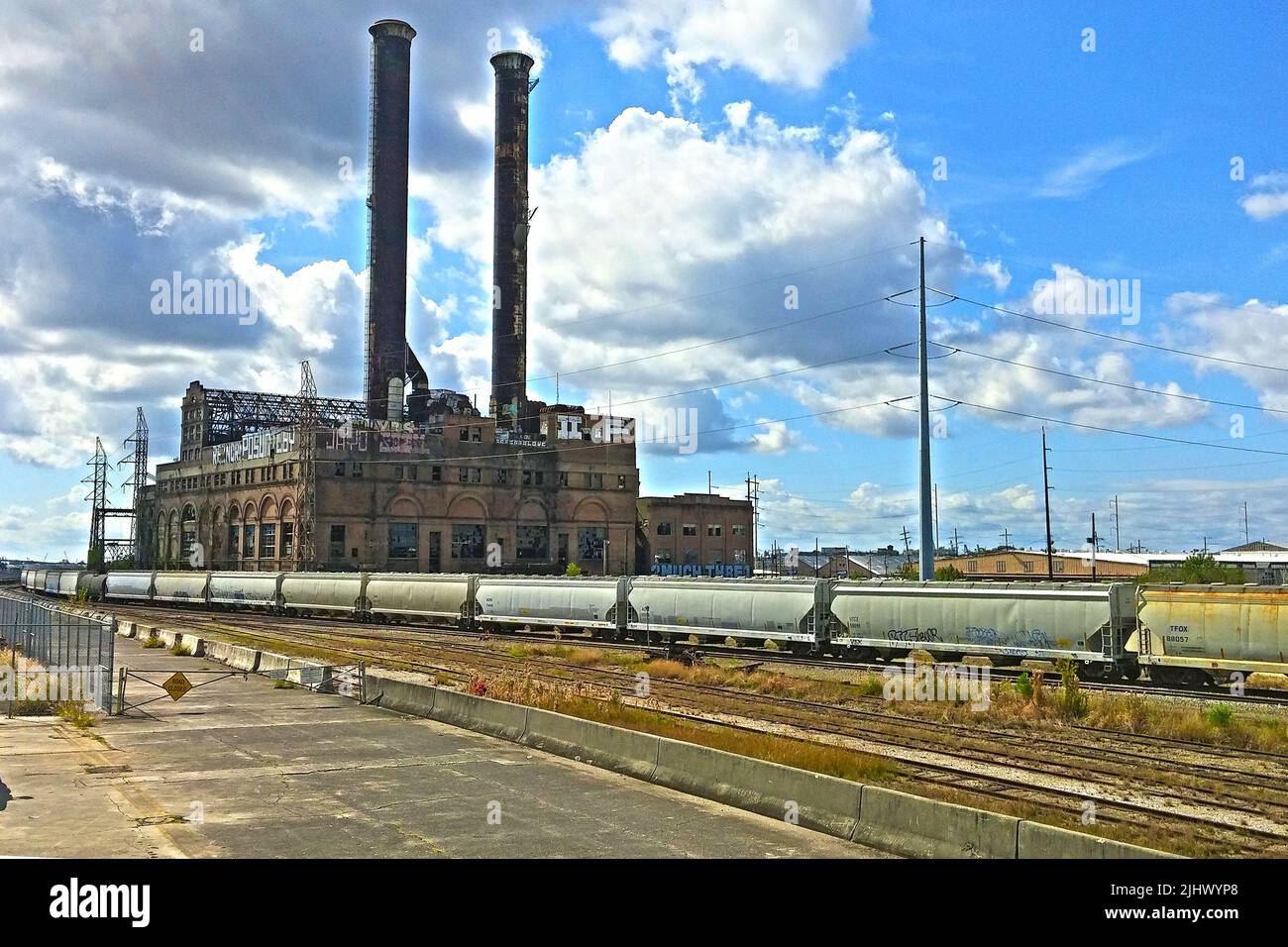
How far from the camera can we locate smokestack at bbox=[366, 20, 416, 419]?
313 ft

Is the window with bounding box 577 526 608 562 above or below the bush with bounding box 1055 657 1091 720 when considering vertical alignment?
above

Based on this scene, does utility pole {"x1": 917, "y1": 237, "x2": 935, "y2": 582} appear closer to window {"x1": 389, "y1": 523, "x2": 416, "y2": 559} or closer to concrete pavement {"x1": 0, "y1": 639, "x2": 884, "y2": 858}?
concrete pavement {"x1": 0, "y1": 639, "x2": 884, "y2": 858}

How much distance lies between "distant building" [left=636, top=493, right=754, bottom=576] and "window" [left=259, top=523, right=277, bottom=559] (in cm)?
3939

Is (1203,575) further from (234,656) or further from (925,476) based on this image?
(234,656)

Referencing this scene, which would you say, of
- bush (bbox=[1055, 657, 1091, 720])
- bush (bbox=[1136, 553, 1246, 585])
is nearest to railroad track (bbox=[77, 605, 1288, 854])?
bush (bbox=[1055, 657, 1091, 720])

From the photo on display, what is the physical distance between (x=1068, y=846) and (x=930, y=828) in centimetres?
162

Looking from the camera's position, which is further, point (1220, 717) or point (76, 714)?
point (1220, 717)

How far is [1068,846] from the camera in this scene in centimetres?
929

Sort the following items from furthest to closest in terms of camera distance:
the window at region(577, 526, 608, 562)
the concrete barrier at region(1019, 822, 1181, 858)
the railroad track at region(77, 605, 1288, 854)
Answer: the window at region(577, 526, 608, 562), the railroad track at region(77, 605, 1288, 854), the concrete barrier at region(1019, 822, 1181, 858)

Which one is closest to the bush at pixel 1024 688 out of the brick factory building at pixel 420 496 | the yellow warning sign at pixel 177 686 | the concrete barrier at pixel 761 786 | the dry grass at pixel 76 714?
the concrete barrier at pixel 761 786

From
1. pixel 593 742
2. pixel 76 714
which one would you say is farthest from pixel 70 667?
pixel 593 742

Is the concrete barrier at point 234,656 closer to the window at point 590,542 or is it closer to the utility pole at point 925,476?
the utility pole at point 925,476

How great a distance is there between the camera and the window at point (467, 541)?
101m

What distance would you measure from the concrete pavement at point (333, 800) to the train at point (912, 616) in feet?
55.4
